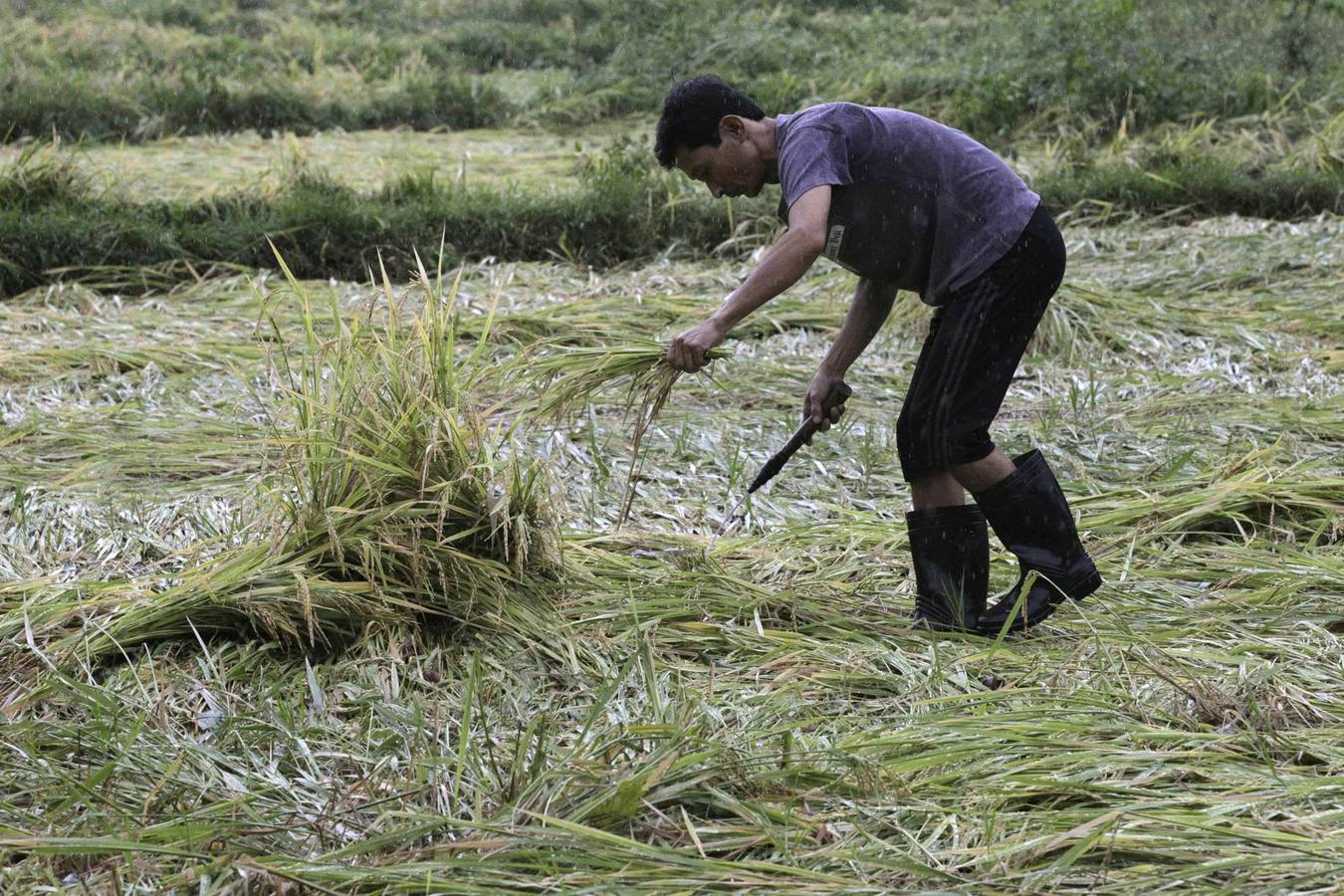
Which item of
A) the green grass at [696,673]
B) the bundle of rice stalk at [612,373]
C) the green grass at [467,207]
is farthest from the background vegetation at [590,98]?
the bundle of rice stalk at [612,373]

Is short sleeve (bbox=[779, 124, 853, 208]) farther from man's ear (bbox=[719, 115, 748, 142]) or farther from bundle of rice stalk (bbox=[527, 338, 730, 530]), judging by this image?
bundle of rice stalk (bbox=[527, 338, 730, 530])

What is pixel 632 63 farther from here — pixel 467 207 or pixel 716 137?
pixel 716 137

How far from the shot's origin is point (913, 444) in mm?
3170

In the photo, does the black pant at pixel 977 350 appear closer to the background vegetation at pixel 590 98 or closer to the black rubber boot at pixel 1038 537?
the black rubber boot at pixel 1038 537

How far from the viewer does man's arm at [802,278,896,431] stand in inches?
132

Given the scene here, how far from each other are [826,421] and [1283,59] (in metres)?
7.48

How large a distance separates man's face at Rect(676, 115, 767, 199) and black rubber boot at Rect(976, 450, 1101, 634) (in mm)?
868

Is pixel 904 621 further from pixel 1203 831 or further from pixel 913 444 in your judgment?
pixel 1203 831

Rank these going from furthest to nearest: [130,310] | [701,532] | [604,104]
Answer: [604,104]
[130,310]
[701,532]

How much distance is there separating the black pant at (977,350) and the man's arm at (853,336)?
0.22 m

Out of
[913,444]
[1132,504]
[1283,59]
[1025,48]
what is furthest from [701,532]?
→ [1283,59]

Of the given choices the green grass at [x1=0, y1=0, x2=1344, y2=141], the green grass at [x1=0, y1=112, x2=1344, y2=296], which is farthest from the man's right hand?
the green grass at [x1=0, y1=0, x2=1344, y2=141]

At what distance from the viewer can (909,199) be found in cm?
310

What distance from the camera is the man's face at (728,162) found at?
10.1 ft
